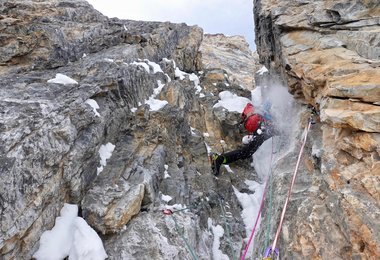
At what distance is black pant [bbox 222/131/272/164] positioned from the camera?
11109 mm

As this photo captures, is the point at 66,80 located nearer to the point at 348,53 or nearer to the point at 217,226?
the point at 217,226

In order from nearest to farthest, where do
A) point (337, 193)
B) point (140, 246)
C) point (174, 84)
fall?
point (337, 193) → point (140, 246) → point (174, 84)

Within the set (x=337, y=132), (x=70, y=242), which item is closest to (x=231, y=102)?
(x=337, y=132)

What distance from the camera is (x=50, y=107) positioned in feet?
21.9

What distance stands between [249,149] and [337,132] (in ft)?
17.4

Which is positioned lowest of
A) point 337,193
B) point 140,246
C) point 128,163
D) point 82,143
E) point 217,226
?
point 217,226

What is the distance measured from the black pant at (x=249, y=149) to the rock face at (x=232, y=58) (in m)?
6.36

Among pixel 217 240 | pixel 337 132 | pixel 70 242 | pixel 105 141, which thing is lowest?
pixel 217 240

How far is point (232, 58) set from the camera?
24.2 metres

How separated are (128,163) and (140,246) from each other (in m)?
2.26

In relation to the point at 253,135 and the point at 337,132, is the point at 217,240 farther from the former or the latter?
the point at 253,135

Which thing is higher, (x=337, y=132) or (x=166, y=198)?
(x=337, y=132)

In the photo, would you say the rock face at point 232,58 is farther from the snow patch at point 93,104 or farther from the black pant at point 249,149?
the snow patch at point 93,104

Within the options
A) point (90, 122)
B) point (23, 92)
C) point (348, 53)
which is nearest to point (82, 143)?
point (90, 122)
